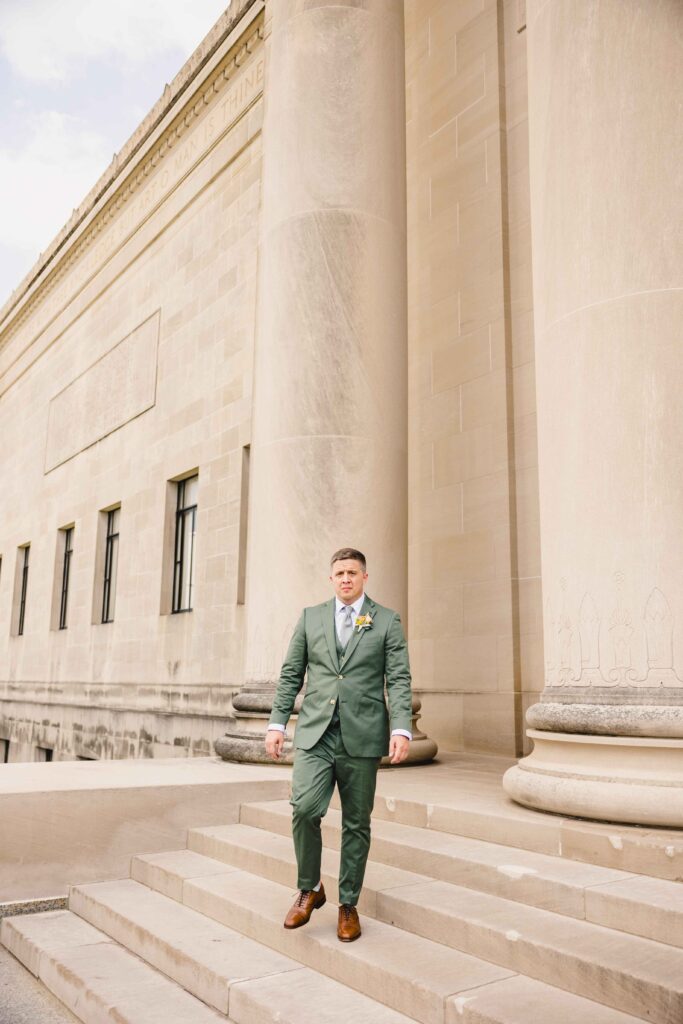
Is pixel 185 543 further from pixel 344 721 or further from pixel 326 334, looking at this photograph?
pixel 344 721

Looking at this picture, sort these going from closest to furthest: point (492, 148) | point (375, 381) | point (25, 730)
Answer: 1. point (375, 381)
2. point (492, 148)
3. point (25, 730)

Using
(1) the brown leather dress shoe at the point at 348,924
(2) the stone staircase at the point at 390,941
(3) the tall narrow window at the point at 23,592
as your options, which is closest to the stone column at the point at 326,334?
(2) the stone staircase at the point at 390,941

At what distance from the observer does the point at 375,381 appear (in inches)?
376

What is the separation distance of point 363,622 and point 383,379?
16.4ft

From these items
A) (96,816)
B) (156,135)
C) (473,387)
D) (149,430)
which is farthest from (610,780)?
(156,135)

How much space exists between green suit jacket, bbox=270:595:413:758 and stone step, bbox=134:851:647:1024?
100 centimetres

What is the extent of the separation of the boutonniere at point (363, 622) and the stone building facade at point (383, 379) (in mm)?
1670

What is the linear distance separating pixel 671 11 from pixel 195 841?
23.5 feet

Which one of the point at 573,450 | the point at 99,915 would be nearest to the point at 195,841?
the point at 99,915

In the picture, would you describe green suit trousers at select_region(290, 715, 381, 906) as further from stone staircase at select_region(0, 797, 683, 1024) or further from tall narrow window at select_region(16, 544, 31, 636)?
tall narrow window at select_region(16, 544, 31, 636)

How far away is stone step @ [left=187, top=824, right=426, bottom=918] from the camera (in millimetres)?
5426

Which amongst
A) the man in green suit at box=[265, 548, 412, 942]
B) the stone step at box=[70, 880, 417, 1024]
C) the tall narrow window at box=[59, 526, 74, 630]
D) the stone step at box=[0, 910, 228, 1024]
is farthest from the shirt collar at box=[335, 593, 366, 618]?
the tall narrow window at box=[59, 526, 74, 630]

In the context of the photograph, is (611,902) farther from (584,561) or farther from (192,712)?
(192,712)

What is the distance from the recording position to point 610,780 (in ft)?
18.0
